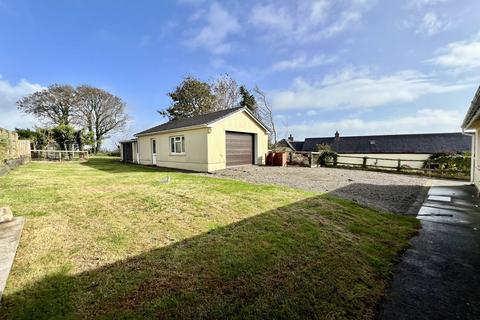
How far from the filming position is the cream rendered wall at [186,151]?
13.4 metres

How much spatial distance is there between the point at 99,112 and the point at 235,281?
37772mm

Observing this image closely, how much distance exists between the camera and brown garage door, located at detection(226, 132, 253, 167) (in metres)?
14.8

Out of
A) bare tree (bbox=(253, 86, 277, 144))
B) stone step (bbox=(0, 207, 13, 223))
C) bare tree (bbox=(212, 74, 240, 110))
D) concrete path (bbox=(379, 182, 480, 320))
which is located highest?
bare tree (bbox=(212, 74, 240, 110))

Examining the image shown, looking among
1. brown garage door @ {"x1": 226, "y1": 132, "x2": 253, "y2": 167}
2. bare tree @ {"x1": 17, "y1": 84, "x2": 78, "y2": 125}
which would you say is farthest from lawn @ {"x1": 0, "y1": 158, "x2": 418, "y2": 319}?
bare tree @ {"x1": 17, "y1": 84, "x2": 78, "y2": 125}

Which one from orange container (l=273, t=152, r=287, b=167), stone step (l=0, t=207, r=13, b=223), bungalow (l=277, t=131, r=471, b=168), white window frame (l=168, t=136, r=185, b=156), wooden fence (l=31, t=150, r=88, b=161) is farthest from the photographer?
bungalow (l=277, t=131, r=471, b=168)

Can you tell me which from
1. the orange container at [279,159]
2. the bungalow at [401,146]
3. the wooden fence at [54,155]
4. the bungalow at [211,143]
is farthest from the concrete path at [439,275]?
the wooden fence at [54,155]

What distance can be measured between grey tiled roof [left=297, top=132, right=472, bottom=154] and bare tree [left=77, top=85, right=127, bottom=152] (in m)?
36.0

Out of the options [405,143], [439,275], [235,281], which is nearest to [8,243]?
[235,281]

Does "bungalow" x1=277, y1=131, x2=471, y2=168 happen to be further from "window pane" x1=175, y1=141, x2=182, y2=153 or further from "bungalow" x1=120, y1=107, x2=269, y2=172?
"window pane" x1=175, y1=141, x2=182, y2=153

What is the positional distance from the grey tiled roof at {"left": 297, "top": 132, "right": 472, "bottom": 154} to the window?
30.6 meters

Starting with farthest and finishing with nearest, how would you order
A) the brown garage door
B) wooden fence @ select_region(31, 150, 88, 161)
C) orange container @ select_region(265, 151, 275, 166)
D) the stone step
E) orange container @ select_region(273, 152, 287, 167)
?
wooden fence @ select_region(31, 150, 88, 161) → orange container @ select_region(265, 151, 275, 166) → orange container @ select_region(273, 152, 287, 167) → the brown garage door → the stone step

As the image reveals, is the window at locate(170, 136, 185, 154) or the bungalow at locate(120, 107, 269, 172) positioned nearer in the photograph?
the bungalow at locate(120, 107, 269, 172)

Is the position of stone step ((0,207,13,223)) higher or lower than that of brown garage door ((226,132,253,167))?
lower

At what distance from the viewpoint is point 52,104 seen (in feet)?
98.1
